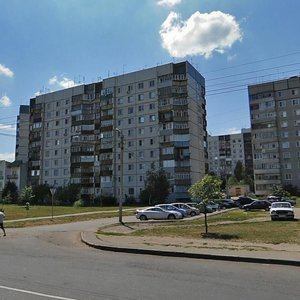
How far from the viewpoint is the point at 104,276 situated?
9.34 m

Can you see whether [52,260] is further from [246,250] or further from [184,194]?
[184,194]

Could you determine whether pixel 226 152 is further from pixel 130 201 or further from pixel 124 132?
pixel 130 201

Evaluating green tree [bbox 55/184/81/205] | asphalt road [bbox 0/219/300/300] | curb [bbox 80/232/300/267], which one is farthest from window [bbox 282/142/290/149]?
asphalt road [bbox 0/219/300/300]

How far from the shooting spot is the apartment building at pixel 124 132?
8344 cm

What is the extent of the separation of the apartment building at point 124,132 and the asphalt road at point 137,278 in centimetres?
6574

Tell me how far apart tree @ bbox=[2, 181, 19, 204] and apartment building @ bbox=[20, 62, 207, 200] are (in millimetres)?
5908

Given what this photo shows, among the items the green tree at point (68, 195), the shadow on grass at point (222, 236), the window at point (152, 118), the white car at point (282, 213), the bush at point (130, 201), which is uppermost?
the window at point (152, 118)

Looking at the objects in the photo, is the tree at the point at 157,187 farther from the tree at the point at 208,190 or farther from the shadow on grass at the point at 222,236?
the shadow on grass at the point at 222,236

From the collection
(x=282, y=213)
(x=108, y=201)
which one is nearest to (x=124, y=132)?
(x=108, y=201)

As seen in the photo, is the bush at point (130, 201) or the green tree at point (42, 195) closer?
the bush at point (130, 201)

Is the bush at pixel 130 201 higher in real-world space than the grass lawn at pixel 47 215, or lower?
higher

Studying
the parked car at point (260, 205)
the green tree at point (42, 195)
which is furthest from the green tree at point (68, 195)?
the parked car at point (260, 205)

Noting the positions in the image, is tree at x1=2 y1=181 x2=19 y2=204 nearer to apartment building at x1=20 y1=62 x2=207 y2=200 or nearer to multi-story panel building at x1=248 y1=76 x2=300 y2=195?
apartment building at x1=20 y1=62 x2=207 y2=200

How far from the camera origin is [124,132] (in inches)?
3583
